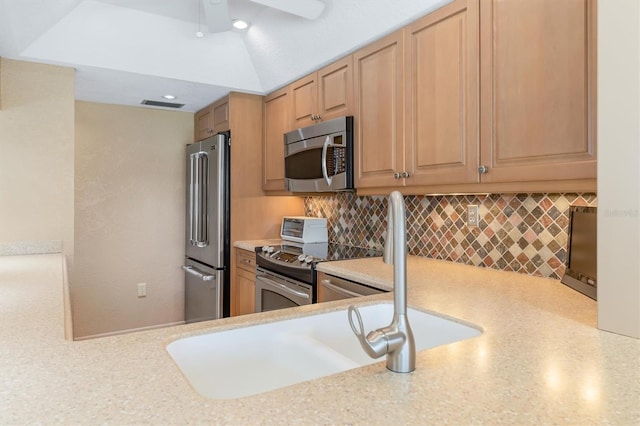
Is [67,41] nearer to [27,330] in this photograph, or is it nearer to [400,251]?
[27,330]

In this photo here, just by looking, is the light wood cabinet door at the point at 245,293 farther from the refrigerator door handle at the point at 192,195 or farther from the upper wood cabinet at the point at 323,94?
the upper wood cabinet at the point at 323,94

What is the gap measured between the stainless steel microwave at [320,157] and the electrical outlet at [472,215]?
0.70 meters

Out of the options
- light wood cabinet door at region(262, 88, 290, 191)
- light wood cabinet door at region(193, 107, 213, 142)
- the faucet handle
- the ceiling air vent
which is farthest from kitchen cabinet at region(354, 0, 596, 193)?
the ceiling air vent

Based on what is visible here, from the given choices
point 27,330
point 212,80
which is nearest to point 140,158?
point 212,80

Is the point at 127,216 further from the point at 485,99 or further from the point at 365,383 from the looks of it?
the point at 365,383

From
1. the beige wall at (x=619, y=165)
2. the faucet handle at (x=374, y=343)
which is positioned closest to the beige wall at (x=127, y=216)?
the faucet handle at (x=374, y=343)

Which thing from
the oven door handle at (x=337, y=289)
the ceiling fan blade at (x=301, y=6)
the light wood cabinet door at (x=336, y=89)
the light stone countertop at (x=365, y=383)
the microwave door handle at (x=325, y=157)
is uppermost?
the ceiling fan blade at (x=301, y=6)

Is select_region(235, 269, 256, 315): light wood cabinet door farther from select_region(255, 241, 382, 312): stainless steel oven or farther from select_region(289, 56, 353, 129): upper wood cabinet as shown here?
select_region(289, 56, 353, 129): upper wood cabinet

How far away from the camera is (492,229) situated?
6.67 ft

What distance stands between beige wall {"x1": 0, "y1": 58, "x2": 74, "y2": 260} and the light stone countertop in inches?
63.5

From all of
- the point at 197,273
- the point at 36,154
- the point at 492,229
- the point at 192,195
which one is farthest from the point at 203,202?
the point at 492,229

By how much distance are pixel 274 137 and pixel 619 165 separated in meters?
2.57

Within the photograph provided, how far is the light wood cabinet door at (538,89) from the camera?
1374 millimetres

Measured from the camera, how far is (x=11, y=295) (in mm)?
1396
